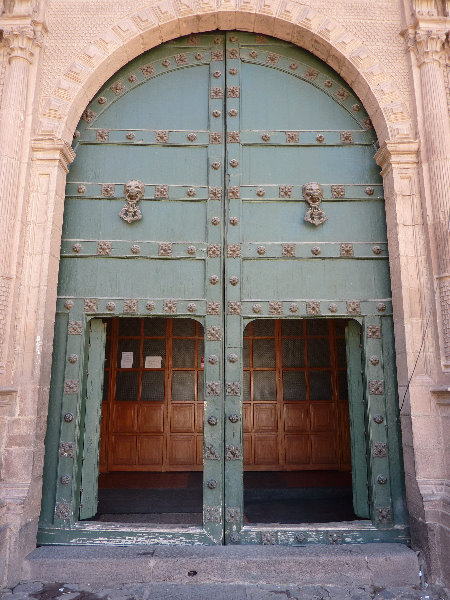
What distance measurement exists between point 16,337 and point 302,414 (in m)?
4.76

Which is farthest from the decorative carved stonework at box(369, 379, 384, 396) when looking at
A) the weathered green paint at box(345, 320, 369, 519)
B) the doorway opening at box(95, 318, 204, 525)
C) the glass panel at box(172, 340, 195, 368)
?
the glass panel at box(172, 340, 195, 368)

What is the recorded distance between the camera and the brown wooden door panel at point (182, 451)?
22.0 ft

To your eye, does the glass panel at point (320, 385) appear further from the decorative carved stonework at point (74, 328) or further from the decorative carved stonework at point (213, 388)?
the decorative carved stonework at point (74, 328)

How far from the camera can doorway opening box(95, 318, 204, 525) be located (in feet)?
22.0

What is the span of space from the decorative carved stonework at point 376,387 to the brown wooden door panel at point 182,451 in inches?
154

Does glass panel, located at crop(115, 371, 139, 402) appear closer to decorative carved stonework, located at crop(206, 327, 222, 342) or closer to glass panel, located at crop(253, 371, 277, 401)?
glass panel, located at crop(253, 371, 277, 401)

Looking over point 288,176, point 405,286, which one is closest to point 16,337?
point 288,176

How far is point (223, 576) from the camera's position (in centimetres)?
307

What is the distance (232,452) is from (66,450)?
1.33m

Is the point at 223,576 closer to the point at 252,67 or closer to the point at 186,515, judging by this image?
the point at 186,515

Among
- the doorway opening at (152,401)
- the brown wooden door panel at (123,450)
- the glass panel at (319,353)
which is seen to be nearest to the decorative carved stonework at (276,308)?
the doorway opening at (152,401)

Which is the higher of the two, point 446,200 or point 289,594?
point 446,200

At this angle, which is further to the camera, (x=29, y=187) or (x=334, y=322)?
(x=334, y=322)

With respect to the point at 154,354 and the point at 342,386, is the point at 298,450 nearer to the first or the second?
the point at 342,386
